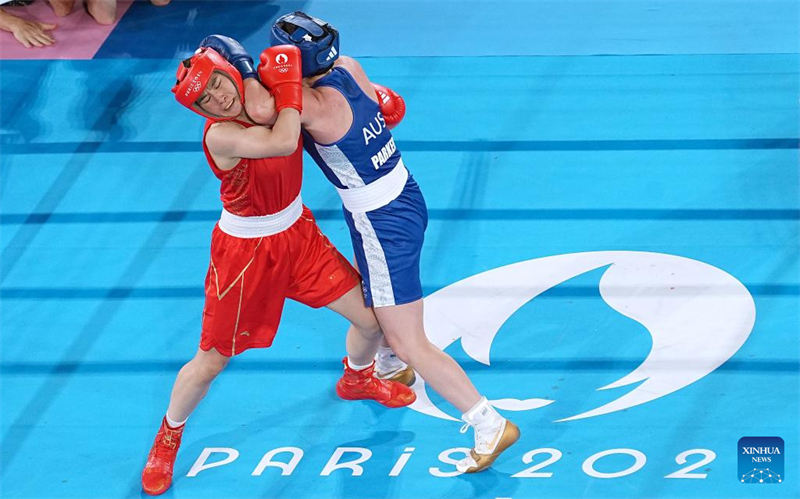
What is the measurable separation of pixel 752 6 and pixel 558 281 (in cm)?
338

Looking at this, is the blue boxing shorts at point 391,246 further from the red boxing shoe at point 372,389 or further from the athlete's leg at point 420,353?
the red boxing shoe at point 372,389

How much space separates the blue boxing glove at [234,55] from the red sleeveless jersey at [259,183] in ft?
0.71

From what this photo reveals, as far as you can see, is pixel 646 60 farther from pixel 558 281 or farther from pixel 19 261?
pixel 19 261

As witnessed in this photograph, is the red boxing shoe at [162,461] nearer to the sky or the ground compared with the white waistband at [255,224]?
nearer to the ground

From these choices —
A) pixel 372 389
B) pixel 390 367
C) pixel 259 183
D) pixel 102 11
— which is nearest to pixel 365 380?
pixel 372 389

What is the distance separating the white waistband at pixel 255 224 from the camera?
148 inches

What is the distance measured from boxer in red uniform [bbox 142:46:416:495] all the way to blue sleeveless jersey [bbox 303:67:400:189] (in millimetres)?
116

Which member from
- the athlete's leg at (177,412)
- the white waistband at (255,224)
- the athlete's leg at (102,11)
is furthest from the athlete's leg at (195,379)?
the athlete's leg at (102,11)

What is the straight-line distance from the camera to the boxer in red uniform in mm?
3441

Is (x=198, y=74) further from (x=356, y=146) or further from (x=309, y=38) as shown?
(x=356, y=146)

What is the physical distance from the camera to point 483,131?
6043mm

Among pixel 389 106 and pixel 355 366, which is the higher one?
pixel 389 106

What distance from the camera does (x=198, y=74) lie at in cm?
335

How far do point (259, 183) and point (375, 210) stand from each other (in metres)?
0.42
